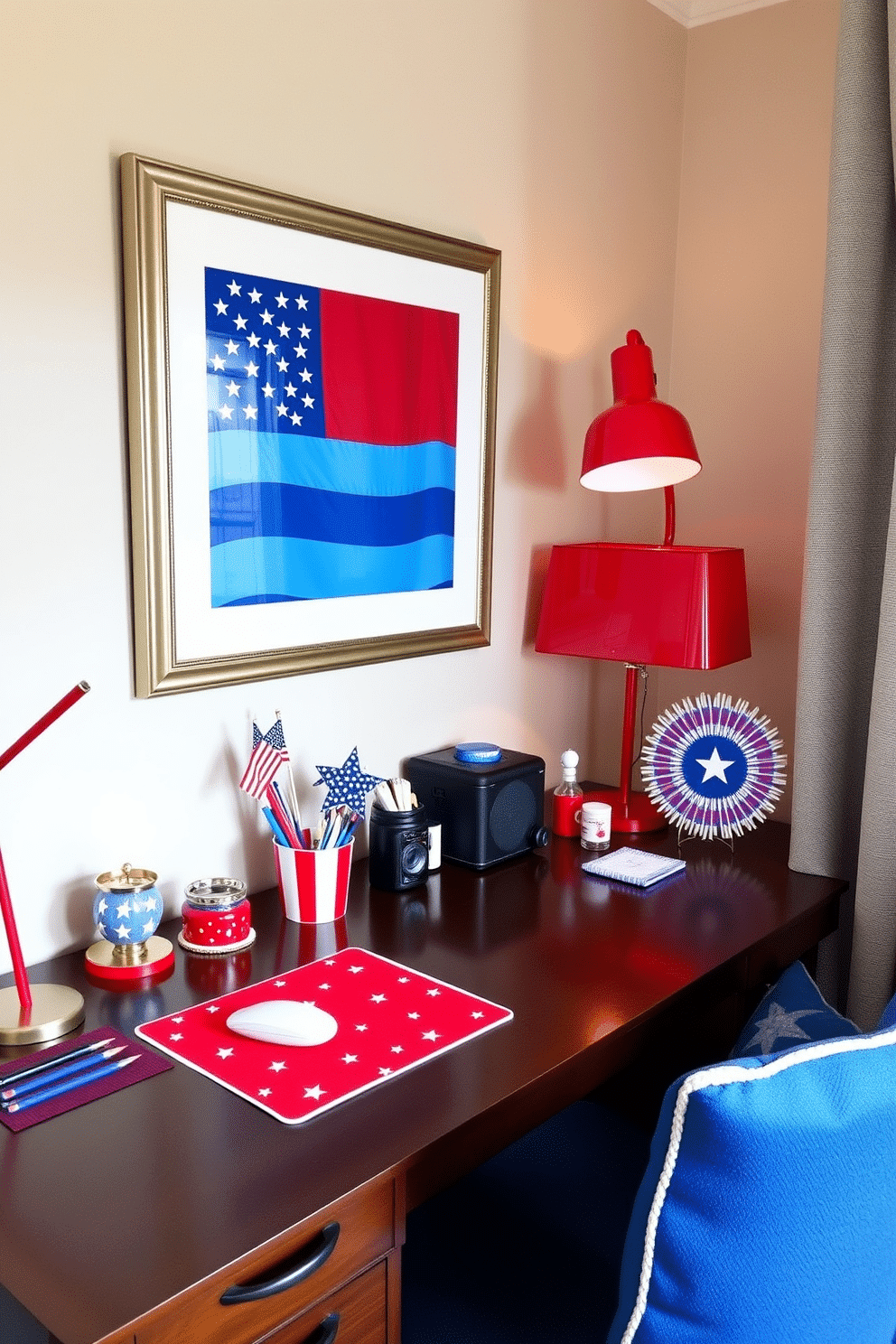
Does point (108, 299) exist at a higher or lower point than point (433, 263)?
lower

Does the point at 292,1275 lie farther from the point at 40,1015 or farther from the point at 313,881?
the point at 313,881

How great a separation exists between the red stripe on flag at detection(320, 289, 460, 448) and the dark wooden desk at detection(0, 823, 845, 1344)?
0.69 meters

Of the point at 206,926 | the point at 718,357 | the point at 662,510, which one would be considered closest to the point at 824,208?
the point at 718,357

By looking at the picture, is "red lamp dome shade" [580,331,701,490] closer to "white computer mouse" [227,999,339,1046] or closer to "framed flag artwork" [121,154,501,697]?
"framed flag artwork" [121,154,501,697]

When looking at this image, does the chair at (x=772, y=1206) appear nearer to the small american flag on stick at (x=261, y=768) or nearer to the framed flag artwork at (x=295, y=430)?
the small american flag on stick at (x=261, y=768)

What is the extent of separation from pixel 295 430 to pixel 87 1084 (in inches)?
34.9

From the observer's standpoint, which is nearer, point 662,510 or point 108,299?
point 108,299

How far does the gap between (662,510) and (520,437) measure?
483 mm

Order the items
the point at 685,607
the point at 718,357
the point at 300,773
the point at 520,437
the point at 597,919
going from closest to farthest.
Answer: the point at 597,919 → the point at 300,773 → the point at 685,607 → the point at 520,437 → the point at 718,357

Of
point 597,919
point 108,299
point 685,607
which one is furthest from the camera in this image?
point 685,607

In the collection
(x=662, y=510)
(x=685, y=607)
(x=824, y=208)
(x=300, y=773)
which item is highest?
(x=824, y=208)

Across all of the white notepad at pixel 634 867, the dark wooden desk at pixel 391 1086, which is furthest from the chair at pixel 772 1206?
the white notepad at pixel 634 867

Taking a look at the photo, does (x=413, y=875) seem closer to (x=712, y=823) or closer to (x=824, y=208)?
(x=712, y=823)

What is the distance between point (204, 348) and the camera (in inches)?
56.0
